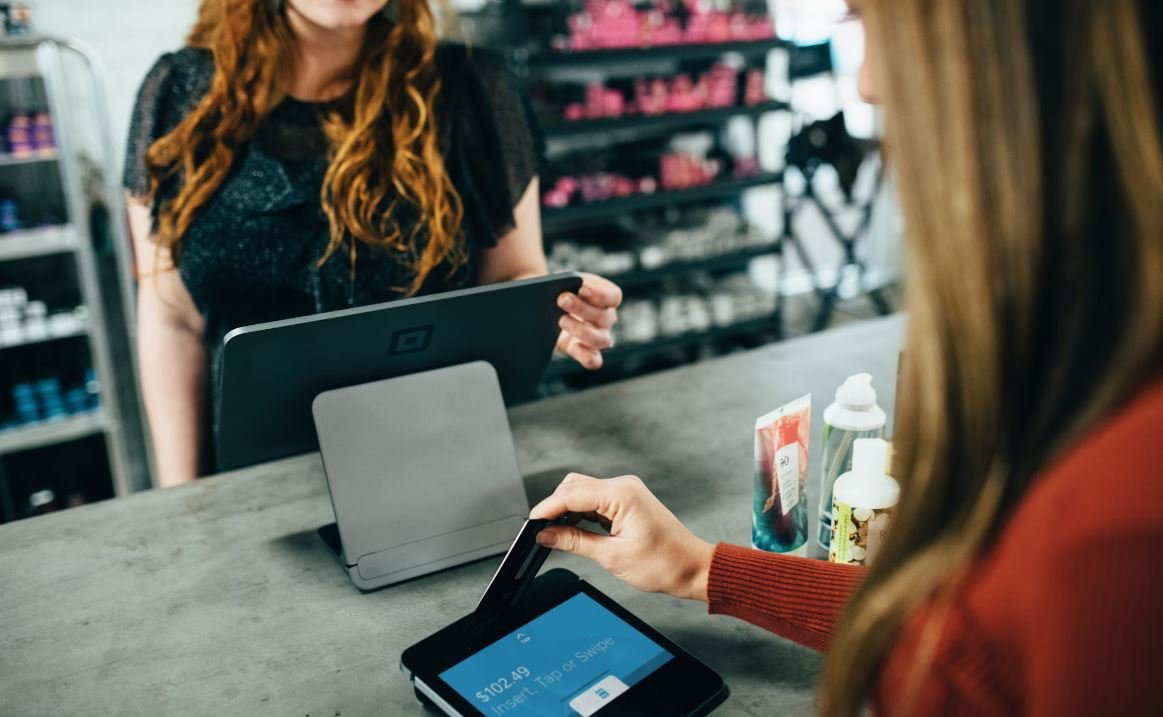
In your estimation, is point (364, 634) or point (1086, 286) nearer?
point (1086, 286)

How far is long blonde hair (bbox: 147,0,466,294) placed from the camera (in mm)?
1653

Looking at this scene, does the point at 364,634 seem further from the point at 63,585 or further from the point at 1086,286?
the point at 1086,286

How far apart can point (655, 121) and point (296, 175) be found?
2.69 meters

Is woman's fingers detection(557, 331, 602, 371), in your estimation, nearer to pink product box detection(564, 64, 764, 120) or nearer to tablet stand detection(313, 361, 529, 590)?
tablet stand detection(313, 361, 529, 590)

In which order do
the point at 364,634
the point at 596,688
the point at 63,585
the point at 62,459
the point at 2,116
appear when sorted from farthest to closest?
the point at 62,459 < the point at 2,116 < the point at 63,585 < the point at 364,634 < the point at 596,688

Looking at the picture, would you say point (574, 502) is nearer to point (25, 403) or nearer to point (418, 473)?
point (418, 473)

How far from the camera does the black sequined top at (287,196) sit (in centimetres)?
167

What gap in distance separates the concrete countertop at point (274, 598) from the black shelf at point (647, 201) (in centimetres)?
247

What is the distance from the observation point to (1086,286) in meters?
0.51

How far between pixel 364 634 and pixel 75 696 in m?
0.30

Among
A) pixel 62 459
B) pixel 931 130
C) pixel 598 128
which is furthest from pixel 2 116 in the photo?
pixel 931 130

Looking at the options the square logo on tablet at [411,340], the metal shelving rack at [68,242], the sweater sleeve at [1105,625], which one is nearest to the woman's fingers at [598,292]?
the square logo on tablet at [411,340]

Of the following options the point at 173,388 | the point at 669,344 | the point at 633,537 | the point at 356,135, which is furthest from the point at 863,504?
the point at 669,344

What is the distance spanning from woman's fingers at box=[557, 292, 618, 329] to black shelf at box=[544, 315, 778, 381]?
2568 mm
